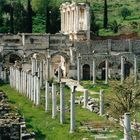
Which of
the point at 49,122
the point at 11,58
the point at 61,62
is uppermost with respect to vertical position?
the point at 11,58

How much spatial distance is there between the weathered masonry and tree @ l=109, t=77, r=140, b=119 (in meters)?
27.0

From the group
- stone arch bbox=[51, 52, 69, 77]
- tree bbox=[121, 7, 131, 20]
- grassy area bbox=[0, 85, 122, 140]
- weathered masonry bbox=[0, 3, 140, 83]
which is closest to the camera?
grassy area bbox=[0, 85, 122, 140]

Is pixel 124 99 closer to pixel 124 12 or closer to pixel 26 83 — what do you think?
pixel 26 83

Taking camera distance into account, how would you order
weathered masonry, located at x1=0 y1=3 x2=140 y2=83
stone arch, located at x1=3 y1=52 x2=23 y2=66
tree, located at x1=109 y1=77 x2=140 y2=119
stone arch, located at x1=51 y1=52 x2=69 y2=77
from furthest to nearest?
stone arch, located at x1=3 y1=52 x2=23 y2=66, stone arch, located at x1=51 y1=52 x2=69 y2=77, weathered masonry, located at x1=0 y1=3 x2=140 y2=83, tree, located at x1=109 y1=77 x2=140 y2=119

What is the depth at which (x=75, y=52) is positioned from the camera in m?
67.6

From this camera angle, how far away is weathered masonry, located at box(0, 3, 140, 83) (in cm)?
6681

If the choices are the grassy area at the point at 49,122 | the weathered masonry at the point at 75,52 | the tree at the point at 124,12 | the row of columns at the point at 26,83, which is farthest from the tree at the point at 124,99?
the tree at the point at 124,12

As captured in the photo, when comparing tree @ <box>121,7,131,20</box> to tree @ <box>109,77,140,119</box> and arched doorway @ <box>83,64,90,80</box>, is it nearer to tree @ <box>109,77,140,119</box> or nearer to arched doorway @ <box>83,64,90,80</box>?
arched doorway @ <box>83,64,90,80</box>

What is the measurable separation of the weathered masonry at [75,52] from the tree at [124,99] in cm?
2704

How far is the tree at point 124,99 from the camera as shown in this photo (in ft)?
109

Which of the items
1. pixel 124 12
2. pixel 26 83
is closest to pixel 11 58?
pixel 26 83

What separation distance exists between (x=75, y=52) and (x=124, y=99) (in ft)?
108

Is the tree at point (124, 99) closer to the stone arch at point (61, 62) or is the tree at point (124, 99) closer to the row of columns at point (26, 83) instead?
the row of columns at point (26, 83)

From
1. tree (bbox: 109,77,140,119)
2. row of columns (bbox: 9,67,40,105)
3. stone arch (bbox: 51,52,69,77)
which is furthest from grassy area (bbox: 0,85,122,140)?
stone arch (bbox: 51,52,69,77)
